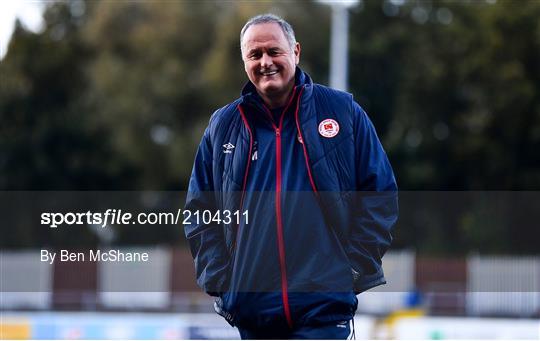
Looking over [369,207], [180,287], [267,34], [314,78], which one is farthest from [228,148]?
[314,78]

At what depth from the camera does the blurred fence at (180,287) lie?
15602mm

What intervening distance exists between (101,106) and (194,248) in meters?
24.3

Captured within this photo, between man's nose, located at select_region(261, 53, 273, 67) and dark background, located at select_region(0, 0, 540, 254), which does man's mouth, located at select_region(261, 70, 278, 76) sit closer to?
man's nose, located at select_region(261, 53, 273, 67)

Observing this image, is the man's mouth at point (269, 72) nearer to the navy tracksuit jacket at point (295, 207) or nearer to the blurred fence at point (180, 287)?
the navy tracksuit jacket at point (295, 207)

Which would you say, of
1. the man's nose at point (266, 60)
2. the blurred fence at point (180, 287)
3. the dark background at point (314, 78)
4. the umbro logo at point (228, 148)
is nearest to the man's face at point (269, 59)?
the man's nose at point (266, 60)

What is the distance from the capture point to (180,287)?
1766cm

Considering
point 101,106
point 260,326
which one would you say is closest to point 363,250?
point 260,326

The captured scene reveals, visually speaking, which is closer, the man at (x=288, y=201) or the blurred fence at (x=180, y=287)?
the man at (x=288, y=201)

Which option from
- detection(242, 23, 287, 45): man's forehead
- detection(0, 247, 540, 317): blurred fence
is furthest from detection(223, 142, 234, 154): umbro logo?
detection(0, 247, 540, 317): blurred fence

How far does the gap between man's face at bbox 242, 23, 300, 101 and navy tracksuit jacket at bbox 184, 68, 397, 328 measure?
61 mm

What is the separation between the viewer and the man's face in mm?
3477

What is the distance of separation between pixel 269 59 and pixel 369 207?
0.56 m

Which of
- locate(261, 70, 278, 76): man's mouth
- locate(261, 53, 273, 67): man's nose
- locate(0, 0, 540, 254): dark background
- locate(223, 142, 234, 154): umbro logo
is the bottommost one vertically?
locate(223, 142, 234, 154): umbro logo

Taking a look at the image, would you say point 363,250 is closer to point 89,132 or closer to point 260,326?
point 260,326
